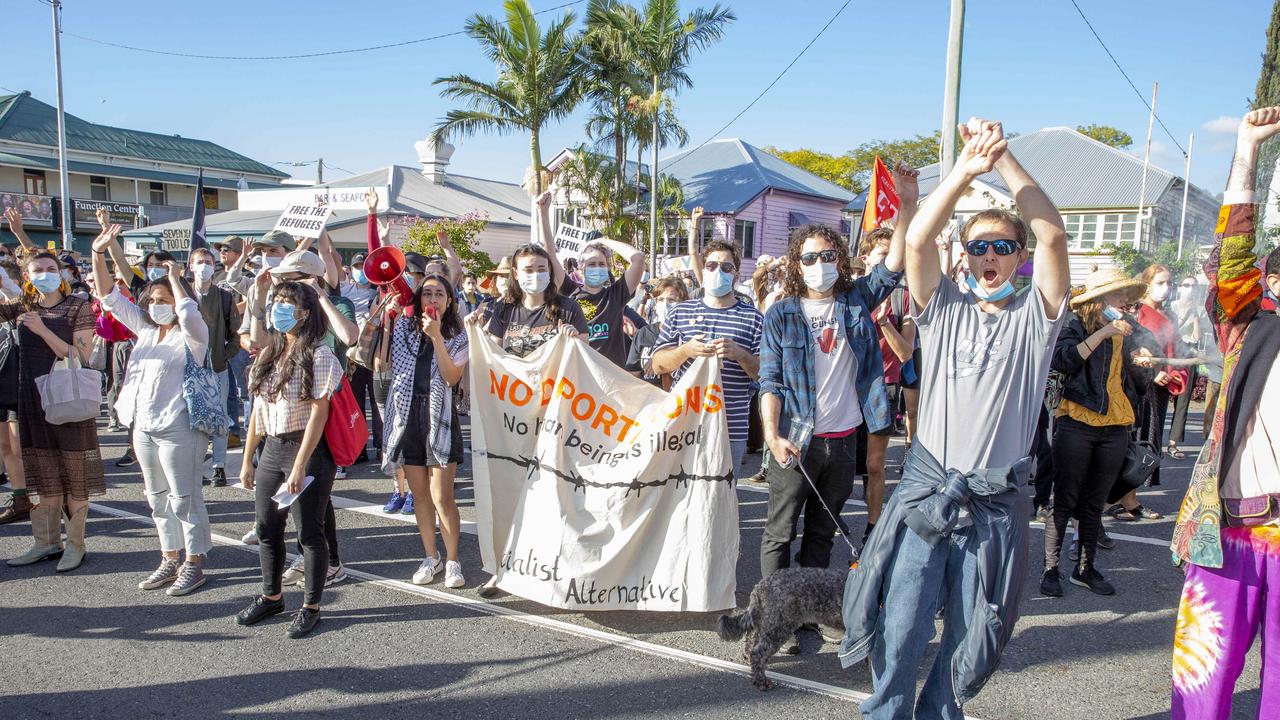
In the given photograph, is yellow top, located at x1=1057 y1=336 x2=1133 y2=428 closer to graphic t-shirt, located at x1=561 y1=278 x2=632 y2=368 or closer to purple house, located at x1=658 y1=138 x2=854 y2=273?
graphic t-shirt, located at x1=561 y1=278 x2=632 y2=368

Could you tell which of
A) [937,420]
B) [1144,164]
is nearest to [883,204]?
[937,420]

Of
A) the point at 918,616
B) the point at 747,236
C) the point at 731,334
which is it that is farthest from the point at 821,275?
the point at 747,236

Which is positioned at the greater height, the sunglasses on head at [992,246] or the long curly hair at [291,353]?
the sunglasses on head at [992,246]

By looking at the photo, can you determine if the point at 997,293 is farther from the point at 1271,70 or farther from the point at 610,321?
the point at 1271,70

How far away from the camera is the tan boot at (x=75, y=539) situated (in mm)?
5262

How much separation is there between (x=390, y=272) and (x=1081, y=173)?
113ft

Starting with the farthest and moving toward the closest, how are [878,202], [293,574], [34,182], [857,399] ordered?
[34,182]
[878,202]
[293,574]
[857,399]

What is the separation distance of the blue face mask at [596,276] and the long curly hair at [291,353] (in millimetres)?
2337

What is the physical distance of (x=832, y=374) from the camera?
398 centimetres

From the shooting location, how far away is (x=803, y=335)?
Answer: 397 centimetres

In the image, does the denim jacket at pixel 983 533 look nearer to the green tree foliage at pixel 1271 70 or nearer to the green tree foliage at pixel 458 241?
the green tree foliage at pixel 1271 70

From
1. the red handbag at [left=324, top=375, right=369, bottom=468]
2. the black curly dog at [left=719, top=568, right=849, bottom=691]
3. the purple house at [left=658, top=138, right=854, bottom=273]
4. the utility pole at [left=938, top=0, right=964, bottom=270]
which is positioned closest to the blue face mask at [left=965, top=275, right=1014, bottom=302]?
the black curly dog at [left=719, top=568, right=849, bottom=691]

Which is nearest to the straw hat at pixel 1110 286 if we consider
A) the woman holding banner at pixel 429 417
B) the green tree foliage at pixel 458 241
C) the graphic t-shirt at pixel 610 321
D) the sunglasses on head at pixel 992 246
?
the sunglasses on head at pixel 992 246

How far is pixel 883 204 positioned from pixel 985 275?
4789 mm
